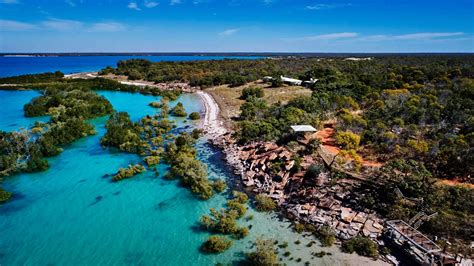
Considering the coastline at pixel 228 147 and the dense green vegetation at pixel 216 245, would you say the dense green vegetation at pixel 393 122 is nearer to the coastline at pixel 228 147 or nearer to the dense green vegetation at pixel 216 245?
the coastline at pixel 228 147

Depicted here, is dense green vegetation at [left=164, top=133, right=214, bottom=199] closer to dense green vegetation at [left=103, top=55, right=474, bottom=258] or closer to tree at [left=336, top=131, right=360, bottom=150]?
dense green vegetation at [left=103, top=55, right=474, bottom=258]

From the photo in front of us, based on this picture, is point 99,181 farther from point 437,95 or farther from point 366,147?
point 437,95

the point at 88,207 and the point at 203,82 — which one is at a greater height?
the point at 203,82

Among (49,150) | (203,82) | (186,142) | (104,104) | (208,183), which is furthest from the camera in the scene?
(203,82)

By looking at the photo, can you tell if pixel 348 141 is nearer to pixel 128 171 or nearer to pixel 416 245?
pixel 416 245

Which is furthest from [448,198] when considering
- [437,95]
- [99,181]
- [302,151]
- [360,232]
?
[437,95]

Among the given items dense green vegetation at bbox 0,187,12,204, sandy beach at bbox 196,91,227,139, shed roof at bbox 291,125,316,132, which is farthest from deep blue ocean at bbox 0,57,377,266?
shed roof at bbox 291,125,316,132

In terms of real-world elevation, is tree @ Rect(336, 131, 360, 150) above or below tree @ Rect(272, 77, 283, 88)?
below
